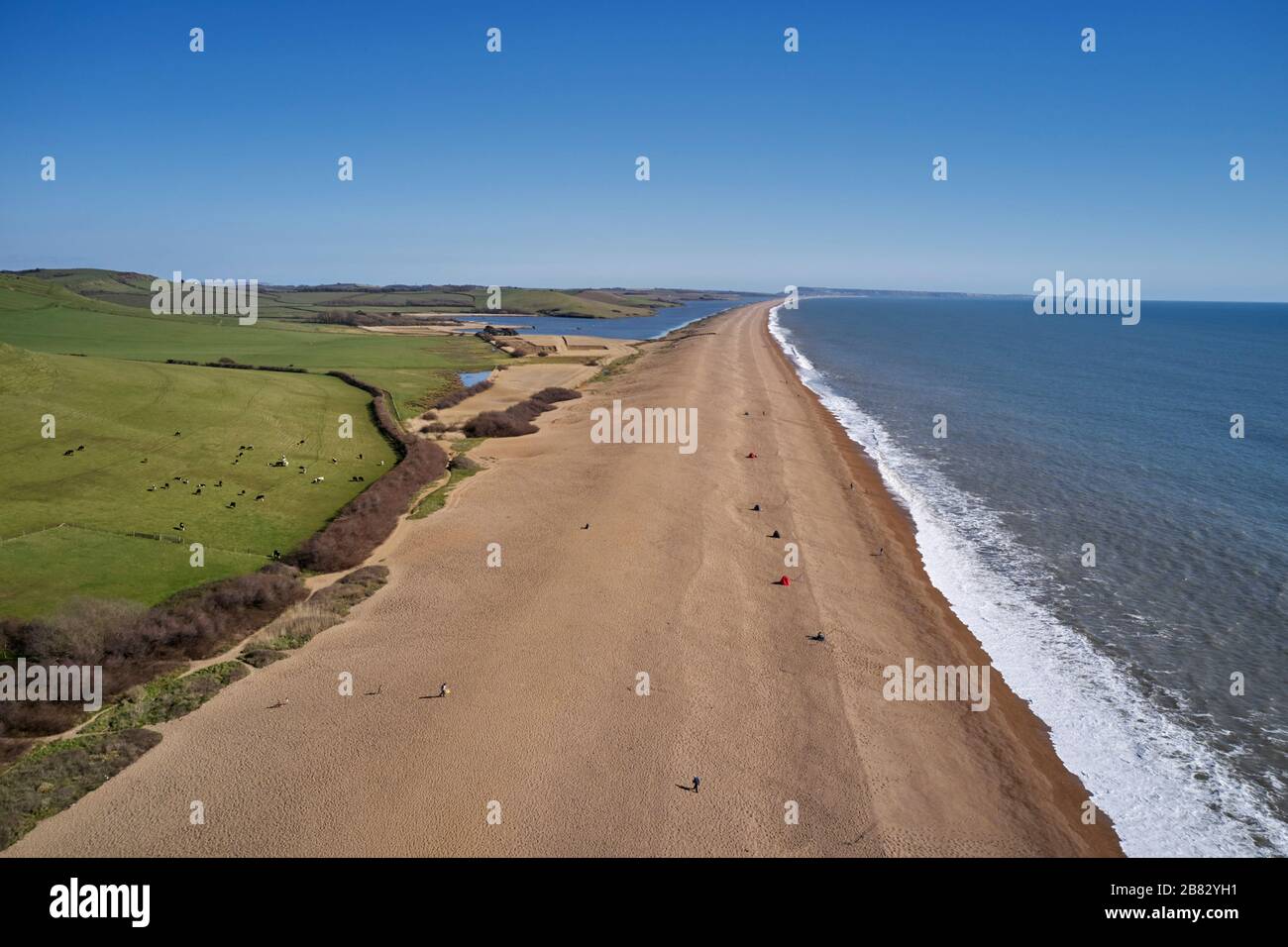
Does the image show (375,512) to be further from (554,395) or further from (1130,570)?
(554,395)

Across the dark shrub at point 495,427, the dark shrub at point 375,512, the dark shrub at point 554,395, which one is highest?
the dark shrub at point 554,395

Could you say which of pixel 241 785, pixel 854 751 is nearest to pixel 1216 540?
pixel 854 751

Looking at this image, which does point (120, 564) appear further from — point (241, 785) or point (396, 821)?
point (396, 821)

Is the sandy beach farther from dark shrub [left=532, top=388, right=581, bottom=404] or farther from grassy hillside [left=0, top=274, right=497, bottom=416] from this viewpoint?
dark shrub [left=532, top=388, right=581, bottom=404]

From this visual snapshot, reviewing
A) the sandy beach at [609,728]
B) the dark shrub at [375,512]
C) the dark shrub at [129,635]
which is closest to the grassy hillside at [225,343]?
the dark shrub at [375,512]

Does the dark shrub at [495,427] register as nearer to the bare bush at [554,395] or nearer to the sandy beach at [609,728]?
the bare bush at [554,395]

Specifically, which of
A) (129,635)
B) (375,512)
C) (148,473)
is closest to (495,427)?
(375,512)
